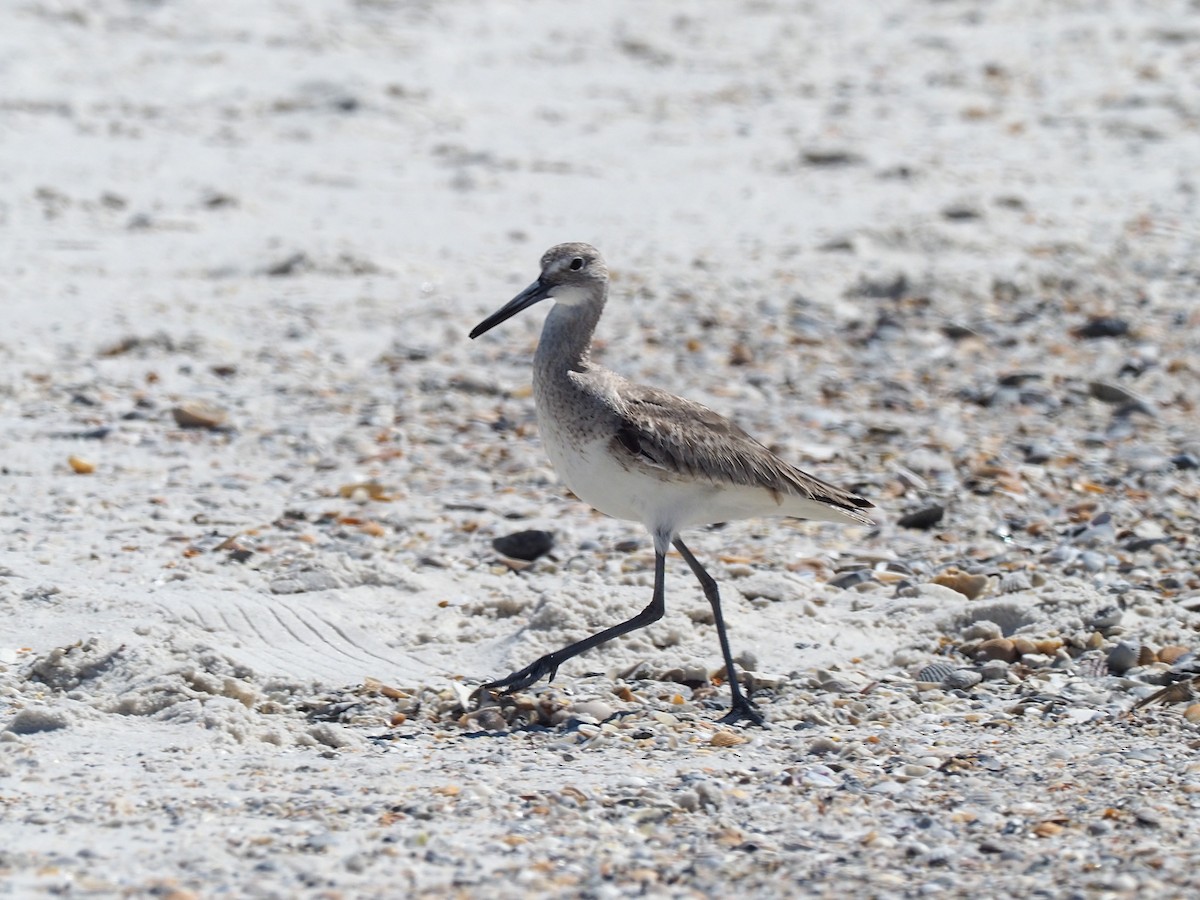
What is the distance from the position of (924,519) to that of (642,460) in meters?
2.13

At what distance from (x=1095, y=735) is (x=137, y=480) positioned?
13.4ft

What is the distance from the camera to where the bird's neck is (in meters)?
6.06

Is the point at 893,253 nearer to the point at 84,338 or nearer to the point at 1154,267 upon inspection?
the point at 1154,267

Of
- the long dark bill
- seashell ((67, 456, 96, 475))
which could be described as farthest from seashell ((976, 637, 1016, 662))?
seashell ((67, 456, 96, 475))

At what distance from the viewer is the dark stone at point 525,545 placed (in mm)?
7062

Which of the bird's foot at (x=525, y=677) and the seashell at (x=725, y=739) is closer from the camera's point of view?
the seashell at (x=725, y=739)

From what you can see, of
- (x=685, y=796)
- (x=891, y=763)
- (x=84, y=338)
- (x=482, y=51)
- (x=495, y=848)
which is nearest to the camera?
(x=495, y=848)

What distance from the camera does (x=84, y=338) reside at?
370 inches

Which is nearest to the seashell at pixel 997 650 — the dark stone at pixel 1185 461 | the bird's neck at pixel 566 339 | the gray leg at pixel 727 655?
the gray leg at pixel 727 655

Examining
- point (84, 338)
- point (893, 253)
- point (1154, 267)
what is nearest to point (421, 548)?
point (84, 338)

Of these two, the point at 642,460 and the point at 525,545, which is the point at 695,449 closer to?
the point at 642,460

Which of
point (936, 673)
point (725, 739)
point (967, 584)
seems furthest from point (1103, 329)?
point (725, 739)

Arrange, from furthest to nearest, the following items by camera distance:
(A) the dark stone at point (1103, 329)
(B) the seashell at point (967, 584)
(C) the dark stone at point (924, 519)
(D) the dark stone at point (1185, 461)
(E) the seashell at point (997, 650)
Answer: (A) the dark stone at point (1103, 329) < (D) the dark stone at point (1185, 461) < (C) the dark stone at point (924, 519) < (B) the seashell at point (967, 584) < (E) the seashell at point (997, 650)

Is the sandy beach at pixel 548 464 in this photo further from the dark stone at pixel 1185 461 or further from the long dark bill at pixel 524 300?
the long dark bill at pixel 524 300
